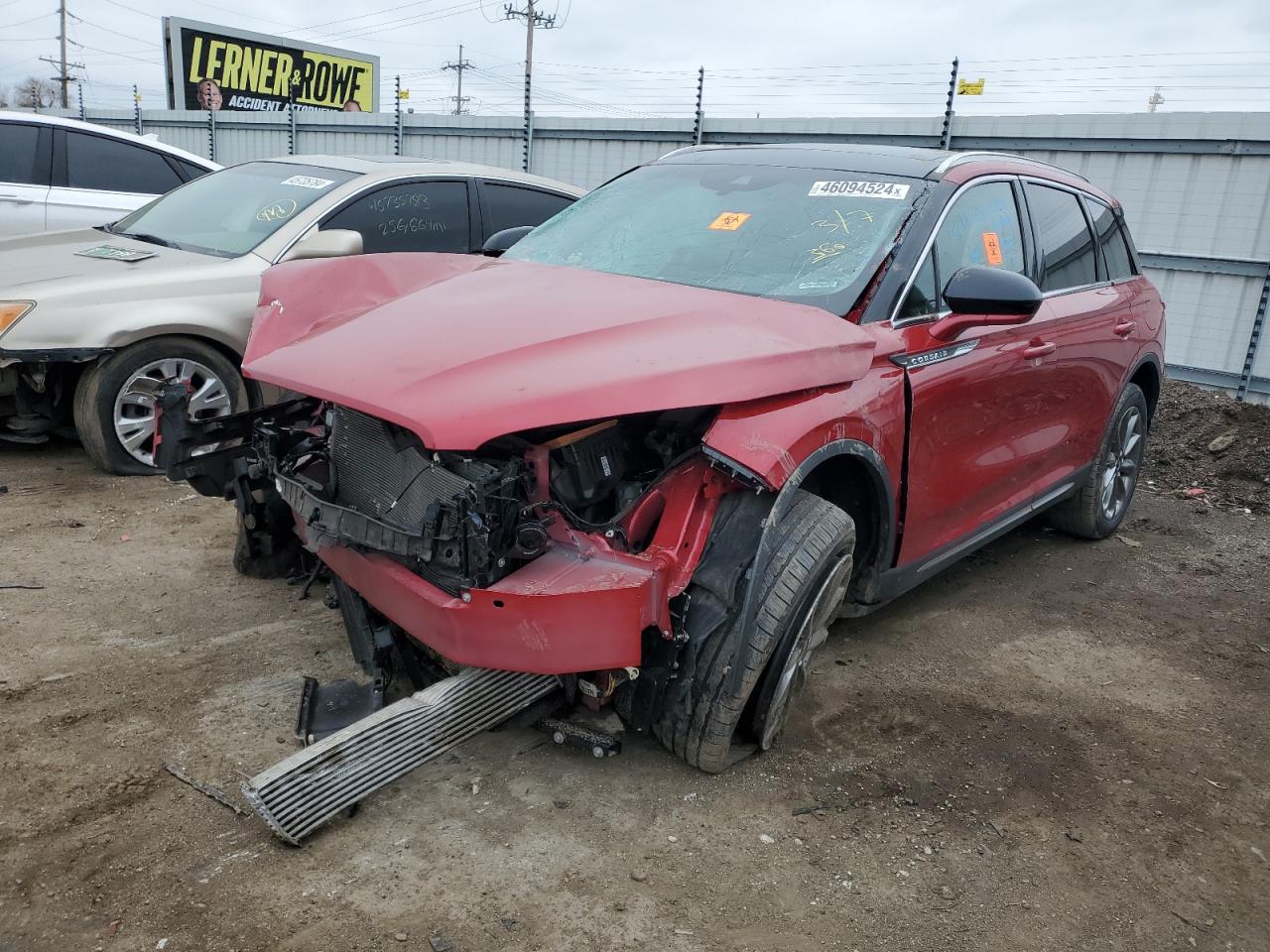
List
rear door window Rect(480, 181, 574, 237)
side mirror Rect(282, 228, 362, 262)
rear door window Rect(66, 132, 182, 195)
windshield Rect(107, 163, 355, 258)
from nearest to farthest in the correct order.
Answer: side mirror Rect(282, 228, 362, 262)
windshield Rect(107, 163, 355, 258)
rear door window Rect(480, 181, 574, 237)
rear door window Rect(66, 132, 182, 195)

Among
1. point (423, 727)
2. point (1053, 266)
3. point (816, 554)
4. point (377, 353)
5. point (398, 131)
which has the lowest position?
point (423, 727)

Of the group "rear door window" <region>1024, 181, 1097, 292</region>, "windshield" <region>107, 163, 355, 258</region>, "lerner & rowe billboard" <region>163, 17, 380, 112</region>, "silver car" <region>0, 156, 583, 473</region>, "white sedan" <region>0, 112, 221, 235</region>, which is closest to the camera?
"rear door window" <region>1024, 181, 1097, 292</region>

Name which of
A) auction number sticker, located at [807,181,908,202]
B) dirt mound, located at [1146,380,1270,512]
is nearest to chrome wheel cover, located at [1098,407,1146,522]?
dirt mound, located at [1146,380,1270,512]

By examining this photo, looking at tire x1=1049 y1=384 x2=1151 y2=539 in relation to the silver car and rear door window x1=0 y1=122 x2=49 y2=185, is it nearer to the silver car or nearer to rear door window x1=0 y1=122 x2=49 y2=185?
the silver car

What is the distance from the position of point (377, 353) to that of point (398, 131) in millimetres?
12935

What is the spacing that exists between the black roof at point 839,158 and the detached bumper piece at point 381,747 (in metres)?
2.15

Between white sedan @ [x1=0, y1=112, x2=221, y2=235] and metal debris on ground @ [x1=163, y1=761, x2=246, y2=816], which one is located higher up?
white sedan @ [x1=0, y1=112, x2=221, y2=235]

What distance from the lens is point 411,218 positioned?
5.72 meters

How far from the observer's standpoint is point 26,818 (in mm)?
2432

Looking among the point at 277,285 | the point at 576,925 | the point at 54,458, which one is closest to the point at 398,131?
the point at 54,458

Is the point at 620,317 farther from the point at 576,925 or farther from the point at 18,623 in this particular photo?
the point at 18,623

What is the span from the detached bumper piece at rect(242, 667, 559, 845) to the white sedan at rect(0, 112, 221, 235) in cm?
573

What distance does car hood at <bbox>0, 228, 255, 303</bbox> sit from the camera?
468 cm

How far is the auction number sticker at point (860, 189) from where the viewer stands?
11.2 ft
